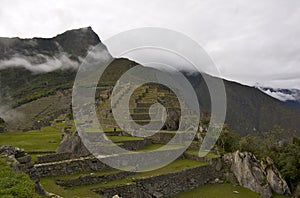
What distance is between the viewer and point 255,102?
86750mm

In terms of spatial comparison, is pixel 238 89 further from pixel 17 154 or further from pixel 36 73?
pixel 17 154

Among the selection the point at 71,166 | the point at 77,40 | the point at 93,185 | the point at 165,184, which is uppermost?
the point at 77,40

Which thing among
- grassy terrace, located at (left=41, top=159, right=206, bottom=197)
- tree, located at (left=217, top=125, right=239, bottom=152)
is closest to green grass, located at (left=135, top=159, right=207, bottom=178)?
grassy terrace, located at (left=41, top=159, right=206, bottom=197)

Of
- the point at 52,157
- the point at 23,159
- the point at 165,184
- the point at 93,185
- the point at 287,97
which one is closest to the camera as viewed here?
the point at 23,159

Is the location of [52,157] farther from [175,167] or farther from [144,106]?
[144,106]

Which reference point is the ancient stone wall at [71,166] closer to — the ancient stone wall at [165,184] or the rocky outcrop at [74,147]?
the rocky outcrop at [74,147]

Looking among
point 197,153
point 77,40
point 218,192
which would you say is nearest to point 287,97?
point 77,40

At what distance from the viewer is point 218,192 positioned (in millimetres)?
17016

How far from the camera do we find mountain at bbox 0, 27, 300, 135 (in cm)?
5469

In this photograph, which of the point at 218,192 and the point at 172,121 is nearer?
the point at 218,192

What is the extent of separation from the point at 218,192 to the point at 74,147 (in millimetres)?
8107

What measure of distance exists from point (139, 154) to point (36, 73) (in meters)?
90.1

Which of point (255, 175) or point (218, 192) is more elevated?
point (255, 175)

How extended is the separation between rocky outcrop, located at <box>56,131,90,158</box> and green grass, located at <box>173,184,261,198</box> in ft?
18.1
